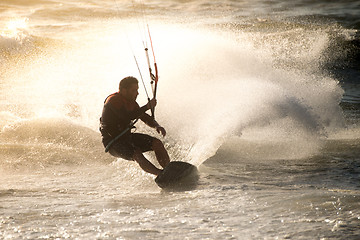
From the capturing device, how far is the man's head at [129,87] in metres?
7.45

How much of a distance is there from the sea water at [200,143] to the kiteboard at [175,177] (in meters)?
0.15

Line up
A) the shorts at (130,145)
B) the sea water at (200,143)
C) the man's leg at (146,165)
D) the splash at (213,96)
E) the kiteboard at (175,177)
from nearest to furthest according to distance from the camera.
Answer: the sea water at (200,143) → the kiteboard at (175,177) → the man's leg at (146,165) → the shorts at (130,145) → the splash at (213,96)

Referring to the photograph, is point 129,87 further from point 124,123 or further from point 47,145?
point 47,145

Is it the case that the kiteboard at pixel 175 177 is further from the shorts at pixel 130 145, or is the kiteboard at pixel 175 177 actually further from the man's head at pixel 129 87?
the man's head at pixel 129 87

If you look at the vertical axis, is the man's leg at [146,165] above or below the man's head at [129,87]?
below

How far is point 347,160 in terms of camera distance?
337 inches

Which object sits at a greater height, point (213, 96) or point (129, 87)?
point (129, 87)

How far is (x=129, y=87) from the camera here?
746 cm

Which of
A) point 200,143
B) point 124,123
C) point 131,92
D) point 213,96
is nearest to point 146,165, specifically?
point 124,123

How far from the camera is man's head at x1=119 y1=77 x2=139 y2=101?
7.45 meters

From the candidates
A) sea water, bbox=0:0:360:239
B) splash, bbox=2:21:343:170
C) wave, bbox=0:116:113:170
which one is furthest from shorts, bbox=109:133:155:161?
wave, bbox=0:116:113:170

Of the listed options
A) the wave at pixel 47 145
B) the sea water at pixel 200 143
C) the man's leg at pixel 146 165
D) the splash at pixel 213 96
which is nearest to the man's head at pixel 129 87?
the sea water at pixel 200 143

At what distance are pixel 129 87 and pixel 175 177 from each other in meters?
1.51

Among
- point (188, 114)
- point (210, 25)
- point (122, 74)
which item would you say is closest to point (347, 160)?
point (188, 114)
